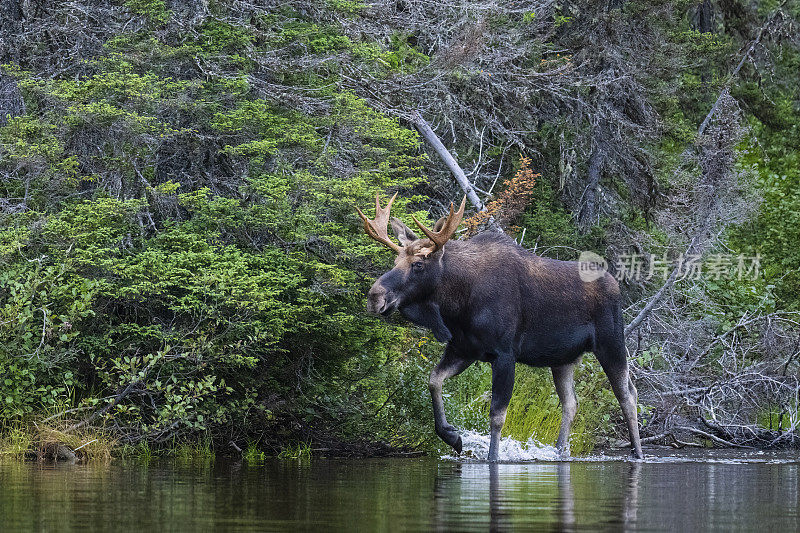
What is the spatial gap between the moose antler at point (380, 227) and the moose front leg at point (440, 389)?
130cm

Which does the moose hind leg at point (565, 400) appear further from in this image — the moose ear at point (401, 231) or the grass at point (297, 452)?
the grass at point (297, 452)

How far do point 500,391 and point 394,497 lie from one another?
4.80 metres

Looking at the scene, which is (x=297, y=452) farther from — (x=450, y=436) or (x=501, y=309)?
(x=501, y=309)

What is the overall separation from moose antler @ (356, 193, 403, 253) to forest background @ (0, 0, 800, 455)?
581mm

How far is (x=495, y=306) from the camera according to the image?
38.9ft

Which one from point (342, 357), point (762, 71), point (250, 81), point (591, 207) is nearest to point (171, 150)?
point (250, 81)

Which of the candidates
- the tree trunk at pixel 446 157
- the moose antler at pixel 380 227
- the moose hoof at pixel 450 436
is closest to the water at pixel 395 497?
the moose hoof at pixel 450 436

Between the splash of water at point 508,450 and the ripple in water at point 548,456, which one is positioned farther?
the splash of water at point 508,450

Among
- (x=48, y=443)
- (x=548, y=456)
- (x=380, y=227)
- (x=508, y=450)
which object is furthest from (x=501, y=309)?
(x=48, y=443)

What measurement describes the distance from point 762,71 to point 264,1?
14814mm

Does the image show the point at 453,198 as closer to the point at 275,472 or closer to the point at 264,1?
the point at 264,1

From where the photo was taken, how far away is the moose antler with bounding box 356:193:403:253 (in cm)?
1169

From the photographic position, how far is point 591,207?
66.0 ft

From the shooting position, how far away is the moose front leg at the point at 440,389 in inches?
456
